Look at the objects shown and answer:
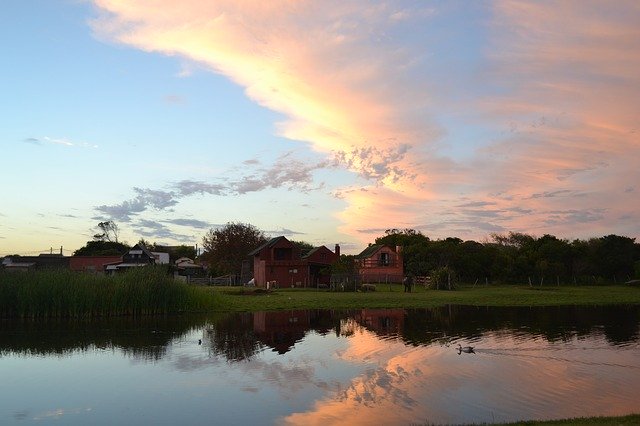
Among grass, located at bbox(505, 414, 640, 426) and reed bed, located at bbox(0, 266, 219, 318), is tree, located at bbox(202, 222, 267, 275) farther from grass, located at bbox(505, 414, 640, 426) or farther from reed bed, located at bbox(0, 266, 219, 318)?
grass, located at bbox(505, 414, 640, 426)

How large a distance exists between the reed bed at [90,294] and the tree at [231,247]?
2673 inches

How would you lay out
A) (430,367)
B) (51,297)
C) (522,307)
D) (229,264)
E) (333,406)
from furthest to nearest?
(229,264), (522,307), (51,297), (430,367), (333,406)

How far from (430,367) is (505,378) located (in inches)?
124

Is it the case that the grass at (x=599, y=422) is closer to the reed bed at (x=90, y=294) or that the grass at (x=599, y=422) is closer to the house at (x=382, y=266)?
the reed bed at (x=90, y=294)

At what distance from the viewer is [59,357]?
26.4 metres

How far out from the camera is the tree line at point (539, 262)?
8500cm

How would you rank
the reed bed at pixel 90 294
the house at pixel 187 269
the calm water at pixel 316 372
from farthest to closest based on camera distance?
the house at pixel 187 269
the reed bed at pixel 90 294
the calm water at pixel 316 372

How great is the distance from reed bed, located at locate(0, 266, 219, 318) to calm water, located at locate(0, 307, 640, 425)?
10.7 feet

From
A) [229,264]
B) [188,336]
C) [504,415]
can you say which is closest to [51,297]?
[188,336]

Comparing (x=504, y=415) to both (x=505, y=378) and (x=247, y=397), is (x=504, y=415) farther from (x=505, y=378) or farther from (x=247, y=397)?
(x=247, y=397)

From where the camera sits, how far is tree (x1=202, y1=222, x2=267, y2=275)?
114 m

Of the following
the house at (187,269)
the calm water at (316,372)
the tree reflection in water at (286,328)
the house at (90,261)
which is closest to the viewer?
the calm water at (316,372)

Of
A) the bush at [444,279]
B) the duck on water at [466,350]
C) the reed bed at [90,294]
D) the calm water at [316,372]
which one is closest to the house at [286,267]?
the bush at [444,279]

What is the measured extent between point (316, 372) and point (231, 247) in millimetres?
93833
